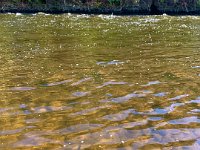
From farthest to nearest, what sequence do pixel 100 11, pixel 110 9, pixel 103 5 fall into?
pixel 103 5 < pixel 110 9 < pixel 100 11

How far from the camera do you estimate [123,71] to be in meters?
13.6

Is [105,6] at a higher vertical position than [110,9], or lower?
higher

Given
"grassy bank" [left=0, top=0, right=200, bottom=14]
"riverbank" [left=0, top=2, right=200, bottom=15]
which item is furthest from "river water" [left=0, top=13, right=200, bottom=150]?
"grassy bank" [left=0, top=0, right=200, bottom=14]

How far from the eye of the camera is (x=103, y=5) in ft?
178

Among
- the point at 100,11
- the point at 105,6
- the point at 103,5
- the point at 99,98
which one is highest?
the point at 103,5

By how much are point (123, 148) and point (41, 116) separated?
8.60 ft

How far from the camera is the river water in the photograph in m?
7.73

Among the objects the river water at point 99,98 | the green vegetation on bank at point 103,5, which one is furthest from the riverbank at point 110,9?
the river water at point 99,98

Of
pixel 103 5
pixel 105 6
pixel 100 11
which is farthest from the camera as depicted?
pixel 103 5

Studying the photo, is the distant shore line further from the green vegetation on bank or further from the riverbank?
the green vegetation on bank

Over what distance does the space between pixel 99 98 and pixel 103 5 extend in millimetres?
45242

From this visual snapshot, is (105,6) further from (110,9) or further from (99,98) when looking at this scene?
(99,98)

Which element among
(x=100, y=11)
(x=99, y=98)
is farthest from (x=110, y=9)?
(x=99, y=98)

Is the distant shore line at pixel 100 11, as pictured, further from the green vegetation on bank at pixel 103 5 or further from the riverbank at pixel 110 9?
the green vegetation on bank at pixel 103 5
